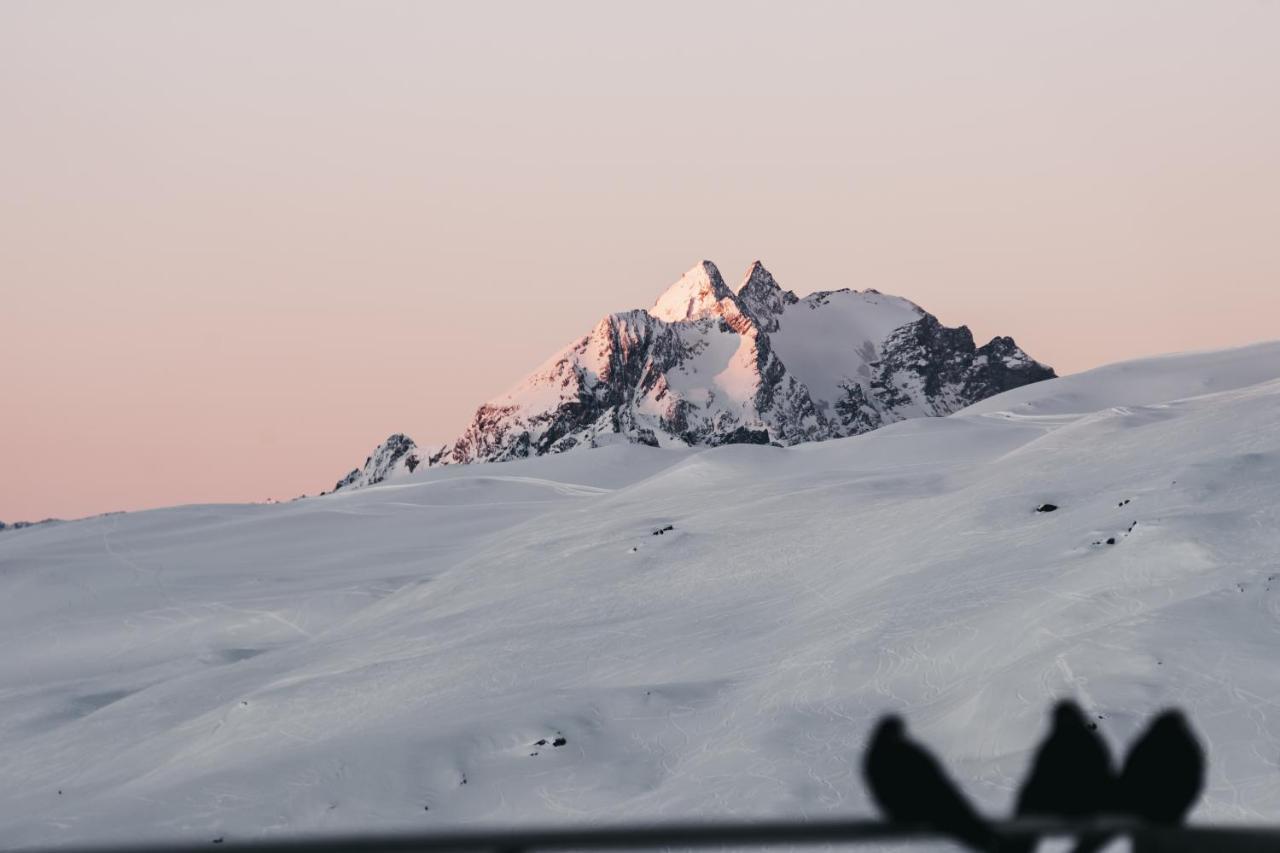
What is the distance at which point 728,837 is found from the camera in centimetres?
137

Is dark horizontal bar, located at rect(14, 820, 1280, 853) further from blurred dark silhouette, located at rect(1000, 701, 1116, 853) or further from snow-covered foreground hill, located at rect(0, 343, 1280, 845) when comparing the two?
snow-covered foreground hill, located at rect(0, 343, 1280, 845)

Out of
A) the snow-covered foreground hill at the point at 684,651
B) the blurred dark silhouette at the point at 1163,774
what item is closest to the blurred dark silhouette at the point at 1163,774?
the blurred dark silhouette at the point at 1163,774

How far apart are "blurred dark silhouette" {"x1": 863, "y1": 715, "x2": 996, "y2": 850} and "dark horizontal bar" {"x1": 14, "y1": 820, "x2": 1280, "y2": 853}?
0.05 ft

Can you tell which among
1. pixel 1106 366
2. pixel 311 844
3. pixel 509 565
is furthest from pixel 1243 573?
pixel 1106 366

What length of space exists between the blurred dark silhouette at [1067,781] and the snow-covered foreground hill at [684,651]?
14040 mm

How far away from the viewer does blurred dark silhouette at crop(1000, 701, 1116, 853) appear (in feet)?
4.47

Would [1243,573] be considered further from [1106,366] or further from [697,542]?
[1106,366]

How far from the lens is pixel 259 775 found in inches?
952

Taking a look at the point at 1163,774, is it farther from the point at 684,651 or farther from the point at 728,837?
the point at 684,651

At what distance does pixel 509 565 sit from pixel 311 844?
39.6 meters

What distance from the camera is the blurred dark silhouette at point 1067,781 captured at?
136 centimetres

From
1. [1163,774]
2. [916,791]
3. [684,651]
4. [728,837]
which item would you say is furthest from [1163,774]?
[684,651]

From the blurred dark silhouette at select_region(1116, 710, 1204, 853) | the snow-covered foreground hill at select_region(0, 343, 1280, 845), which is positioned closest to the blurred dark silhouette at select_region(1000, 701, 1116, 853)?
the blurred dark silhouette at select_region(1116, 710, 1204, 853)

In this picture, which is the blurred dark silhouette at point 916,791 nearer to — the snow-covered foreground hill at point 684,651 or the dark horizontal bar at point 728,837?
the dark horizontal bar at point 728,837
